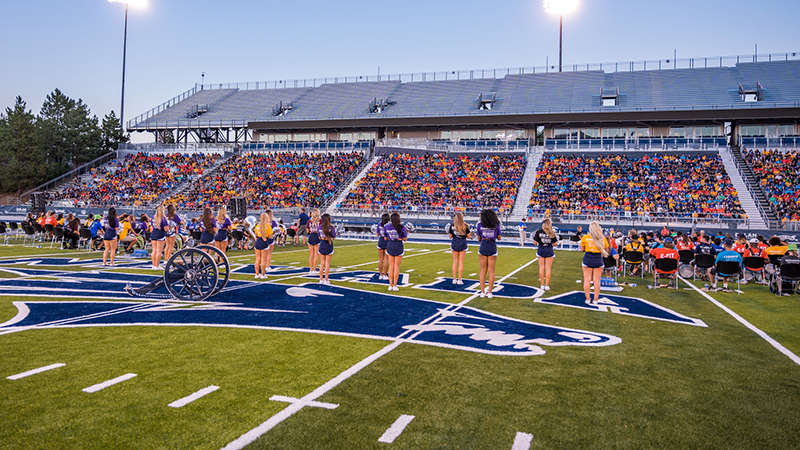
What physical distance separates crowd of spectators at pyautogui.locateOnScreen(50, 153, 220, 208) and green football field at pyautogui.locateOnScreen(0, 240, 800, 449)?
4030 cm

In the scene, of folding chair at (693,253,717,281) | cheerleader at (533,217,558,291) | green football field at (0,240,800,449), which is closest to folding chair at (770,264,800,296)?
folding chair at (693,253,717,281)

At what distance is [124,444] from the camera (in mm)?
3672

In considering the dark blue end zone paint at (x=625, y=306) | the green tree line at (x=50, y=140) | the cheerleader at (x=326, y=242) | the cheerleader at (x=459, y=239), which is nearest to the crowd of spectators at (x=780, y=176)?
the dark blue end zone paint at (x=625, y=306)

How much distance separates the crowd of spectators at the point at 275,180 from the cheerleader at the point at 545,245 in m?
28.6

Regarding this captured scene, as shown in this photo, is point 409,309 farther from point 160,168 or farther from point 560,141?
point 160,168

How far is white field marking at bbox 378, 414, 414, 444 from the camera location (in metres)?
3.84

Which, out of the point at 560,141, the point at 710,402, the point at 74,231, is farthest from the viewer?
the point at 560,141

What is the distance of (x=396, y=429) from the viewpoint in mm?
4016

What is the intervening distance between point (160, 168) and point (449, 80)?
31959 mm

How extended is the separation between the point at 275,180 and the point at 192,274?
36.0 m

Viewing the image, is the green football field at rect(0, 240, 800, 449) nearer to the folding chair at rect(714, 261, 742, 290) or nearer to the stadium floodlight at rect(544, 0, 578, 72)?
the folding chair at rect(714, 261, 742, 290)

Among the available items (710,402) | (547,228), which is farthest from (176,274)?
(710,402)

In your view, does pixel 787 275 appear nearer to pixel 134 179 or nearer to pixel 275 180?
pixel 275 180

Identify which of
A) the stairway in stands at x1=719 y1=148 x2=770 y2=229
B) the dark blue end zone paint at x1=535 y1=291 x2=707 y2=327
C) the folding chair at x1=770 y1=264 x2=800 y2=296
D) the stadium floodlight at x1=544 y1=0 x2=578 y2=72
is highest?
the stadium floodlight at x1=544 y1=0 x2=578 y2=72
